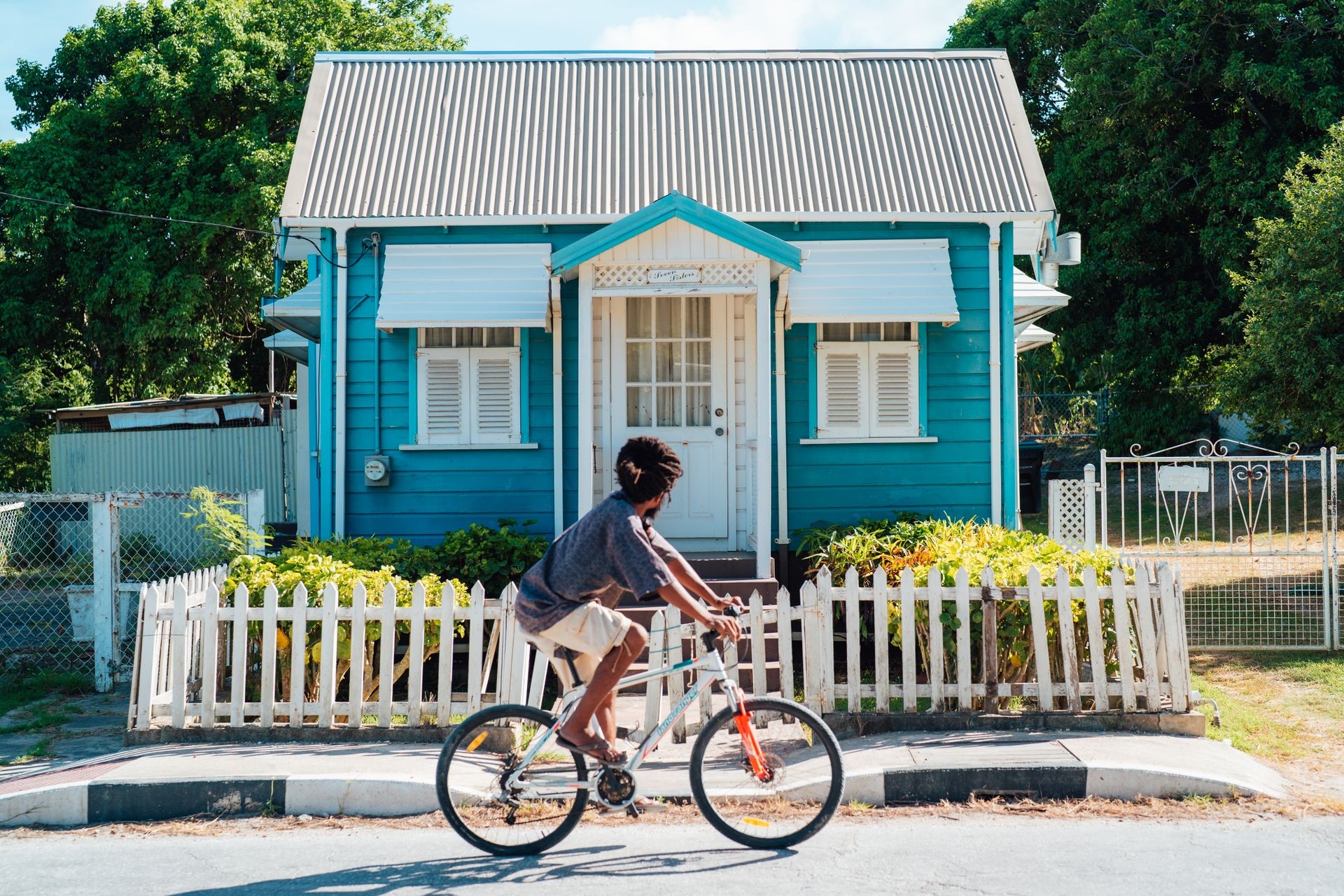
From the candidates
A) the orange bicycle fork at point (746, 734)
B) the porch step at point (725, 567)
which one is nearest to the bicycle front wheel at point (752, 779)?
the orange bicycle fork at point (746, 734)

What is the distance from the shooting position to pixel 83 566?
15.9 metres

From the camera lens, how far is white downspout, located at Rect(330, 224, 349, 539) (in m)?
10.5

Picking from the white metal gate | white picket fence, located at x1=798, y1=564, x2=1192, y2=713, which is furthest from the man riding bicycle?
the white metal gate

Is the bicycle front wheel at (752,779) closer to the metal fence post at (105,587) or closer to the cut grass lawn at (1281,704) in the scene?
the cut grass lawn at (1281,704)

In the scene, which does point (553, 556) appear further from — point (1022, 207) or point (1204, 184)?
point (1204, 184)

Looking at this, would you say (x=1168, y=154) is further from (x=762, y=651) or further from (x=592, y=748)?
(x=592, y=748)

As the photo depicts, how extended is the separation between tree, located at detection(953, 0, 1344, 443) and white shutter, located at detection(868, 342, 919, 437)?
11282mm

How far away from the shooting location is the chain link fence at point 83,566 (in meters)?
9.09

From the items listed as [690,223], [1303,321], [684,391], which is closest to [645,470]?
[690,223]

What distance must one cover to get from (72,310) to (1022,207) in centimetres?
1983

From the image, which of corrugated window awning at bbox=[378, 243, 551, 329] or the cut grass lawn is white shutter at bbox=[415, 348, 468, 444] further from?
the cut grass lawn

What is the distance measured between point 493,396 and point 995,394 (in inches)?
174

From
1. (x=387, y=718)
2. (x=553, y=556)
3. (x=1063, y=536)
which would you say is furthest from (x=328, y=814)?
(x=1063, y=536)

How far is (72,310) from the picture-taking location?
23812mm
